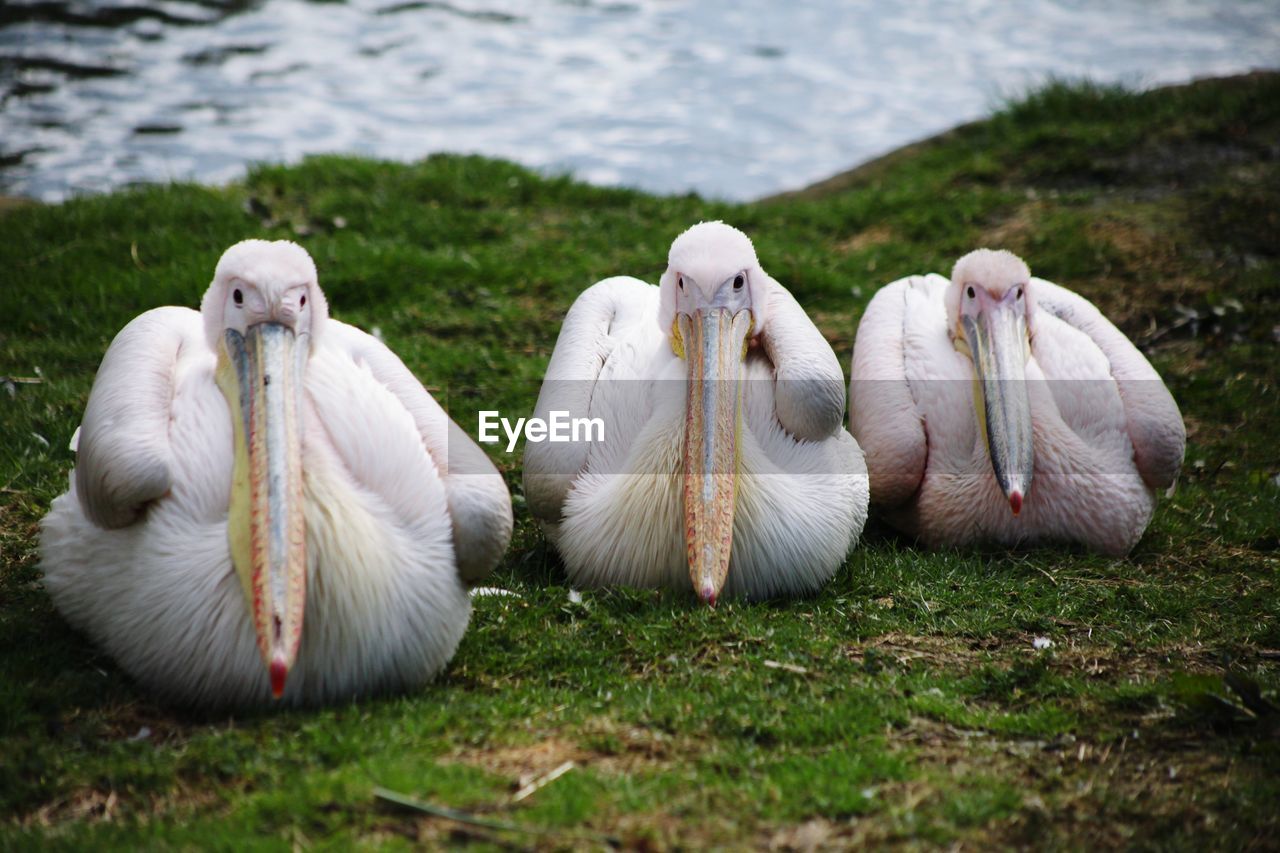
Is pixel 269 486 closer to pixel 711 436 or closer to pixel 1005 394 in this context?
pixel 711 436

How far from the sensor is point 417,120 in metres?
12.2

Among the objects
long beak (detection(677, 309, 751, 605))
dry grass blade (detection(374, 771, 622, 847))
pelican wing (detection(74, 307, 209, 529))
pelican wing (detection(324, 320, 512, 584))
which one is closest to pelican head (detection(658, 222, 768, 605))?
long beak (detection(677, 309, 751, 605))

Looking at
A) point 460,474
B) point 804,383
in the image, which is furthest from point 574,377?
point 460,474

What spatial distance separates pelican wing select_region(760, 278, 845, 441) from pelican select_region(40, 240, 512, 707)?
1164 mm

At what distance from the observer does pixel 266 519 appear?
3418mm

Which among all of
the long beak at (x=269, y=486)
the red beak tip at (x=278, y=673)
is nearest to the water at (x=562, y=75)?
the long beak at (x=269, y=486)

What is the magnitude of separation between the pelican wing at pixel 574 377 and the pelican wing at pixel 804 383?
55 centimetres

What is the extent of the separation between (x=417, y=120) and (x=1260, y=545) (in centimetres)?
896

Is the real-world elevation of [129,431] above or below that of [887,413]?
above

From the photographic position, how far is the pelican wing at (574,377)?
4684 mm

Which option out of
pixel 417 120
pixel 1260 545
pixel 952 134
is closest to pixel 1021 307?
pixel 1260 545

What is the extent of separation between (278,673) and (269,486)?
20.0 inches

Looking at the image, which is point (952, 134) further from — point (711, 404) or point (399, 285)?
point (711, 404)

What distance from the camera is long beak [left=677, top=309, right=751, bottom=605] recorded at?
4.20 m
